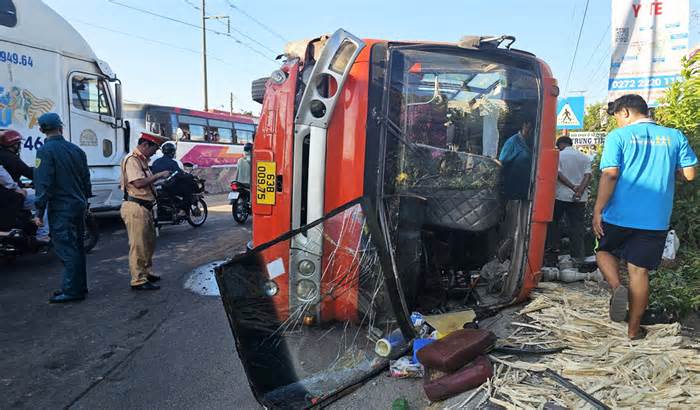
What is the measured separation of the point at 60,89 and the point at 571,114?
32.0 feet

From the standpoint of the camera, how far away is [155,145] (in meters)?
5.08

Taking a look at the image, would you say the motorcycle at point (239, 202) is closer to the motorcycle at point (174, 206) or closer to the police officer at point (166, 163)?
the motorcycle at point (174, 206)

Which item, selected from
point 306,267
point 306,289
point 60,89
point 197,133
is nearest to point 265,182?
point 306,267

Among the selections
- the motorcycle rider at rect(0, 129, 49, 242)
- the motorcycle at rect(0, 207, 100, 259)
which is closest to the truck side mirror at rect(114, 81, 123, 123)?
the motorcycle rider at rect(0, 129, 49, 242)

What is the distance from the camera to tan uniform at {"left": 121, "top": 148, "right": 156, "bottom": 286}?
4.95 metres

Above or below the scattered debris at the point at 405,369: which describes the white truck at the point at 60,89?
above

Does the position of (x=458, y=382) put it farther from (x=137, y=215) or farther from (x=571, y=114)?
(x=571, y=114)

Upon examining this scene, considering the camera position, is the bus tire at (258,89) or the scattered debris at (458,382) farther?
the bus tire at (258,89)

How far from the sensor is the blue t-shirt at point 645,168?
122 inches

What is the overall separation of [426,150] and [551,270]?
204 cm

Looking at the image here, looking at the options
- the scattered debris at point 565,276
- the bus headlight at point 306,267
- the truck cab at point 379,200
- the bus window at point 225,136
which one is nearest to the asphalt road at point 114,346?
the truck cab at point 379,200

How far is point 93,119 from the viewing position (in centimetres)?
843

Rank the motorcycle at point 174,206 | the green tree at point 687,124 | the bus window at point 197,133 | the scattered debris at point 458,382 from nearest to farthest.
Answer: the scattered debris at point 458,382
the green tree at point 687,124
the motorcycle at point 174,206
the bus window at point 197,133

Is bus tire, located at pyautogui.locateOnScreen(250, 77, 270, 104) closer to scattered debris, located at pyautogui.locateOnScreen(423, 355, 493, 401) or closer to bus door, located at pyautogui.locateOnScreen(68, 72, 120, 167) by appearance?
scattered debris, located at pyautogui.locateOnScreen(423, 355, 493, 401)
